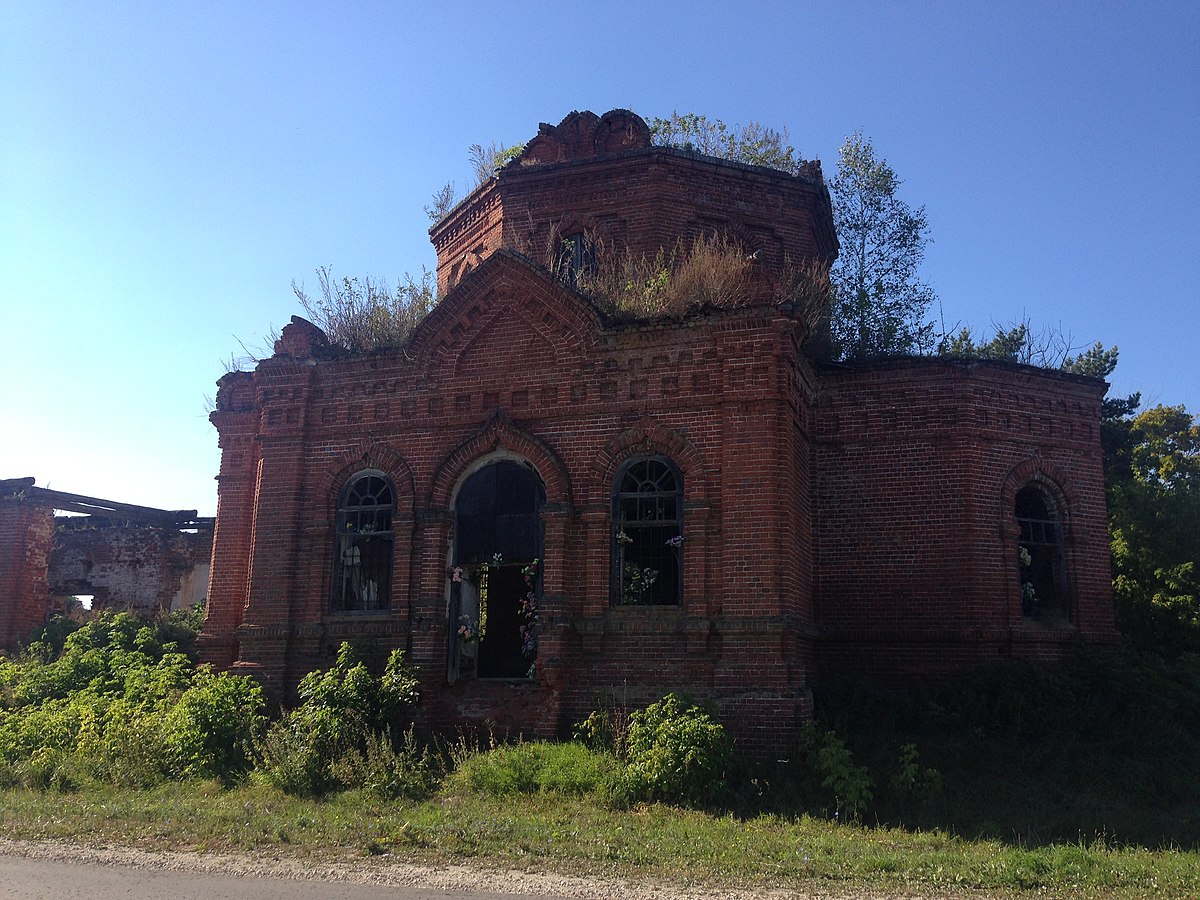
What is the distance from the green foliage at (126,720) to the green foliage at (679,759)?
15.7ft

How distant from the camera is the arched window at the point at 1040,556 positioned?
566 inches

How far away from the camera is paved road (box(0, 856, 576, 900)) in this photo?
7273mm

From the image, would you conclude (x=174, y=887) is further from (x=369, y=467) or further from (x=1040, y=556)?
(x=1040, y=556)

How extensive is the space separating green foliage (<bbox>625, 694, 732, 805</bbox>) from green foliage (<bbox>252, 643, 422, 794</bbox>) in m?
2.43

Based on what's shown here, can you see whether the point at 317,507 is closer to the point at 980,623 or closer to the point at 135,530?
the point at 980,623

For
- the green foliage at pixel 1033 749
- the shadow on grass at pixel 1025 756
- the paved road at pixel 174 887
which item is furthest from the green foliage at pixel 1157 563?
the paved road at pixel 174 887

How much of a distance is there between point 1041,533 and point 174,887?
12204 millimetres

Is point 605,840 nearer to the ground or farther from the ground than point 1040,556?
nearer to the ground

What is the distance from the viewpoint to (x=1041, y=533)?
14.7 metres

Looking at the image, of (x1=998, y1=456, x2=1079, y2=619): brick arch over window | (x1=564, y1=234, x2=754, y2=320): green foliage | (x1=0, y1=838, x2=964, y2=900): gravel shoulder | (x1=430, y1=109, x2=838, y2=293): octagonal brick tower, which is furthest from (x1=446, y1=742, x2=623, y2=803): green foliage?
(x1=430, y1=109, x2=838, y2=293): octagonal brick tower

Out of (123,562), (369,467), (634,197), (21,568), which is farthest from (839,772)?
(123,562)

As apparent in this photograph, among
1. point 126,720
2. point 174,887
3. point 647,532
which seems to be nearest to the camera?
point 174,887

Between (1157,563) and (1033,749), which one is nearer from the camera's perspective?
(1033,749)

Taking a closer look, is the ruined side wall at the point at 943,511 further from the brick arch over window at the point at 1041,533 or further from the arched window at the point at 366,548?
the arched window at the point at 366,548
